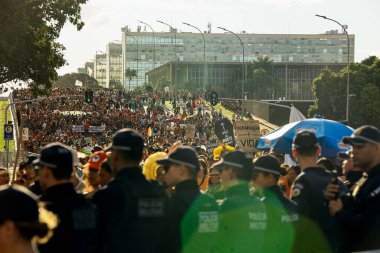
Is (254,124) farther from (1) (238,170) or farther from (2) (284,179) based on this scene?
(1) (238,170)

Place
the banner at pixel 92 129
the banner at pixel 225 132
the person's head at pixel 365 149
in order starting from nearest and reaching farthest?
the person's head at pixel 365 149 < the banner at pixel 225 132 < the banner at pixel 92 129

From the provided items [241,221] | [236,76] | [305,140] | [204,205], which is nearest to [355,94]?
[305,140]

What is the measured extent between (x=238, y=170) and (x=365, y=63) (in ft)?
270

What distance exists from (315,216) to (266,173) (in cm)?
59

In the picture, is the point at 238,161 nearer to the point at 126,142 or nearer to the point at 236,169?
the point at 236,169

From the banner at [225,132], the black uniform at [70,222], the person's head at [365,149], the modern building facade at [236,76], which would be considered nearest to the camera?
the black uniform at [70,222]

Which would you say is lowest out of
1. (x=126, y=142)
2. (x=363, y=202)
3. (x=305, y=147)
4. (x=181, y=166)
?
(x=363, y=202)

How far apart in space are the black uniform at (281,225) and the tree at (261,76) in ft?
452

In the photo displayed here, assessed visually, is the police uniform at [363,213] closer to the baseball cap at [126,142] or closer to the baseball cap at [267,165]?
the baseball cap at [267,165]

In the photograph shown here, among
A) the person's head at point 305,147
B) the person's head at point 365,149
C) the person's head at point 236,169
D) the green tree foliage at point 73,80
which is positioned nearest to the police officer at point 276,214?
the person's head at point 305,147

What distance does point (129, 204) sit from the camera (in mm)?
6102

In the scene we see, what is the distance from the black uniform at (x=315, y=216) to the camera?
6.88 m

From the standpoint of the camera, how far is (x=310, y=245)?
6910mm

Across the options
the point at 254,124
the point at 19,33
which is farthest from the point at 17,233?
the point at 19,33
